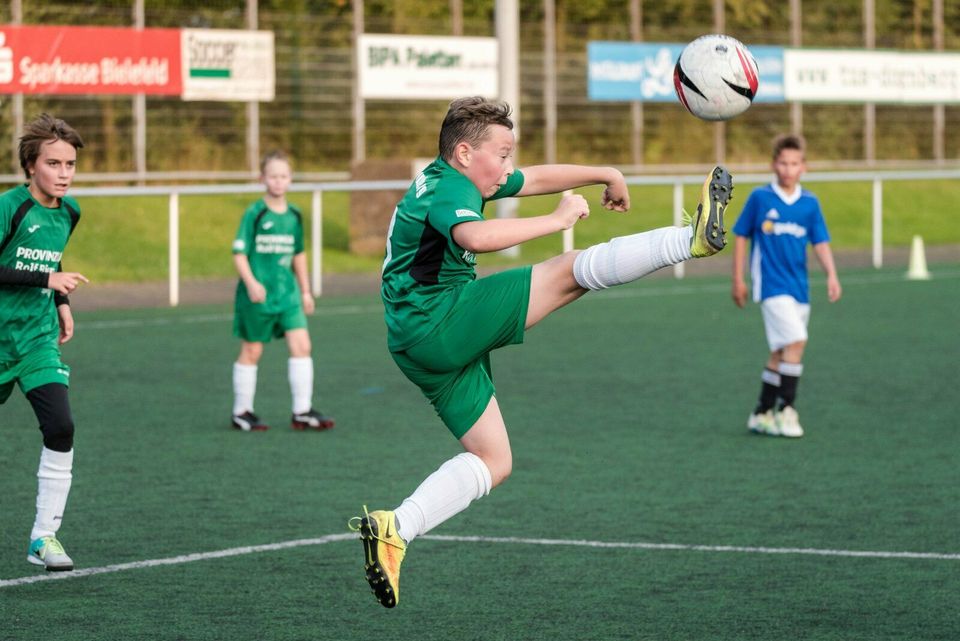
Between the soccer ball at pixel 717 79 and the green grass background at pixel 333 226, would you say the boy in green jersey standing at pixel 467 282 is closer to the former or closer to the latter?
the soccer ball at pixel 717 79

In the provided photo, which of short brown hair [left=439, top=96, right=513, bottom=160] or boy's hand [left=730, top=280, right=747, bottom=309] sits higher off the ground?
short brown hair [left=439, top=96, right=513, bottom=160]

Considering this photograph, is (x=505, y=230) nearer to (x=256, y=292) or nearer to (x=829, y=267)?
(x=256, y=292)

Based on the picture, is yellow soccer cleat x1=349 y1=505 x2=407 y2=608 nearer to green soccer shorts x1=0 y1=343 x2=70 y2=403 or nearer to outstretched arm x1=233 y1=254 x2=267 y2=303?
green soccer shorts x1=0 y1=343 x2=70 y2=403

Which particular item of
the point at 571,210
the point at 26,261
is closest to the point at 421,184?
the point at 571,210

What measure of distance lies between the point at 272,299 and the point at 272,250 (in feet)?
1.10

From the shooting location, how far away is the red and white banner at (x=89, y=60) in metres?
21.8

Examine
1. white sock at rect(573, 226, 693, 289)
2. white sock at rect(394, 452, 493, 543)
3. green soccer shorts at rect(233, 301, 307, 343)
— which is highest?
white sock at rect(573, 226, 693, 289)

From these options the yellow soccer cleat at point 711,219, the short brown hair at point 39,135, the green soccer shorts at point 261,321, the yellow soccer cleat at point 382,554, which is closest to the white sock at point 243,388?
the green soccer shorts at point 261,321

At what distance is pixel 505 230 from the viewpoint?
5137 mm

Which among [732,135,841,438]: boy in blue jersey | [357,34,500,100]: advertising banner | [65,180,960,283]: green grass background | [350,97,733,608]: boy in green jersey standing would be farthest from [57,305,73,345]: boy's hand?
[357,34,500,100]: advertising banner

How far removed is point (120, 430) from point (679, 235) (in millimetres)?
5808

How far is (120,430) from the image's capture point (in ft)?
33.1

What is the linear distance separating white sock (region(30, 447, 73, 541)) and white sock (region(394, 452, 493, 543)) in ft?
5.69

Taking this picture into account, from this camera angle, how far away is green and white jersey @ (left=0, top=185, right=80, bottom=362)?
641cm
